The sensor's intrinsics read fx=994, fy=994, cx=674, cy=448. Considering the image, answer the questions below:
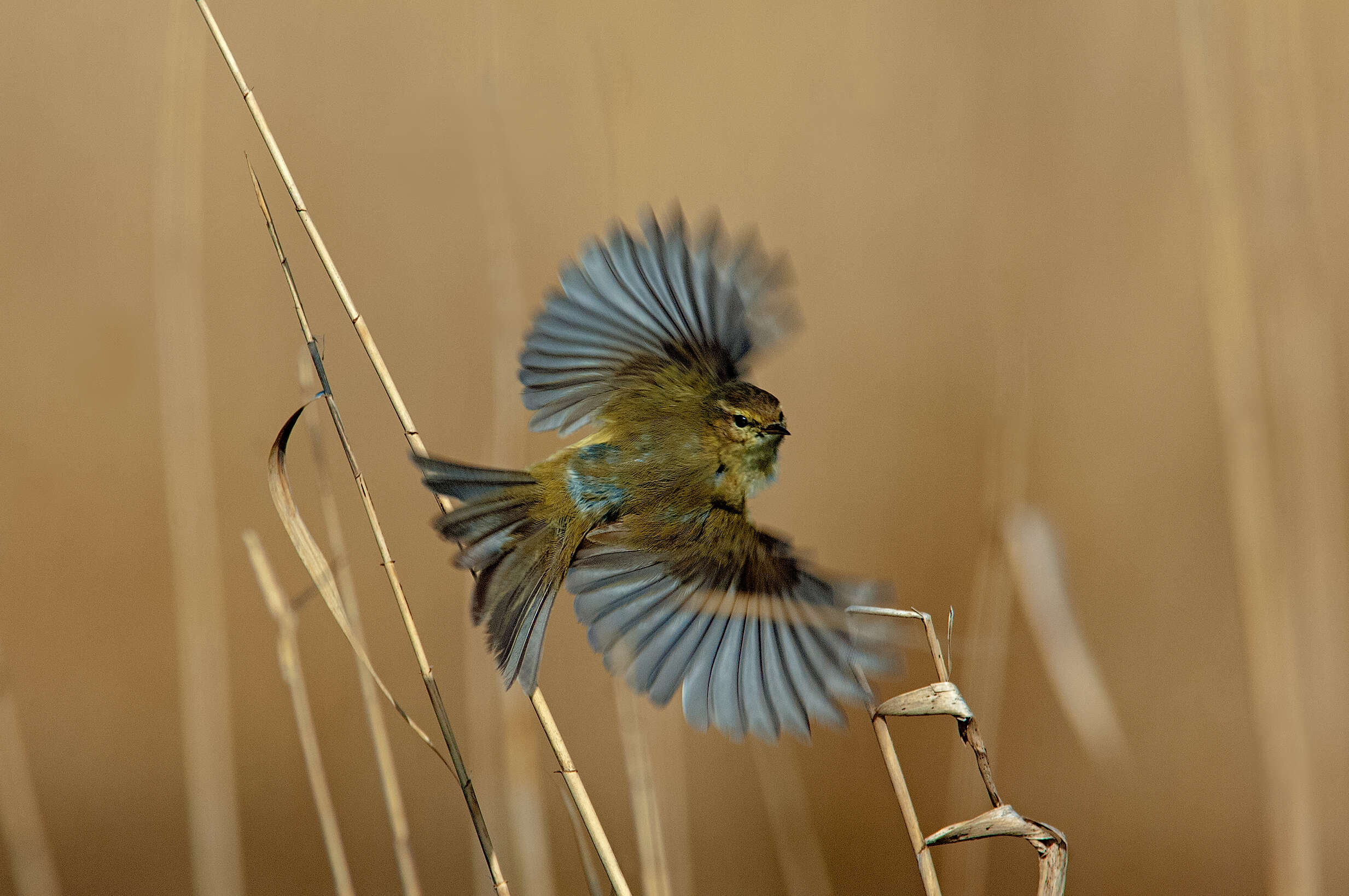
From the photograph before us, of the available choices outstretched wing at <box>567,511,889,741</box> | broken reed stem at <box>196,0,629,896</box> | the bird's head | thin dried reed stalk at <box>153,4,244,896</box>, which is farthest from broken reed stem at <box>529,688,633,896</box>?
thin dried reed stalk at <box>153,4,244,896</box>

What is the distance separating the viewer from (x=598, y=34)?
4.43ft

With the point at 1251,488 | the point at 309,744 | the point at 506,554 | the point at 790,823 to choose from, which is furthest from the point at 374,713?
the point at 1251,488

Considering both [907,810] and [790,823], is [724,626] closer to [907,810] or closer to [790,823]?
[907,810]

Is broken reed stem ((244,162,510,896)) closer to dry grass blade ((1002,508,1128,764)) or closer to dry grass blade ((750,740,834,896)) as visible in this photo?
dry grass blade ((750,740,834,896))

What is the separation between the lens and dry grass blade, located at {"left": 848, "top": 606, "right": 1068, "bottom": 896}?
0.53m

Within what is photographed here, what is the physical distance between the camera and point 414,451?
0.69m

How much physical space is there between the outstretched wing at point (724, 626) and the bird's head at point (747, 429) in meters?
0.06

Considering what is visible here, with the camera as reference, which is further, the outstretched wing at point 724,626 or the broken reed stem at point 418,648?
the outstretched wing at point 724,626

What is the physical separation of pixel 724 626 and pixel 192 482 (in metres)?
0.49

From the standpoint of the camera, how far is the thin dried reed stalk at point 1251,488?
85cm

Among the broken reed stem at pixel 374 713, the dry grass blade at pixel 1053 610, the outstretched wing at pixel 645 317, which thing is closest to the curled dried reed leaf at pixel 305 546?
the broken reed stem at pixel 374 713

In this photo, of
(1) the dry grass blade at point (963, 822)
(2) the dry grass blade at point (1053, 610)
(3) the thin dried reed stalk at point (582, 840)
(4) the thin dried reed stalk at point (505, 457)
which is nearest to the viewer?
(1) the dry grass blade at point (963, 822)

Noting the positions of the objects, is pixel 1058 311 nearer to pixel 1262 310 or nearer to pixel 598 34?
pixel 1262 310

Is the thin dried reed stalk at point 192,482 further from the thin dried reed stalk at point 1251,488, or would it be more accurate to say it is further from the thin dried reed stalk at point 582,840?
the thin dried reed stalk at point 1251,488
